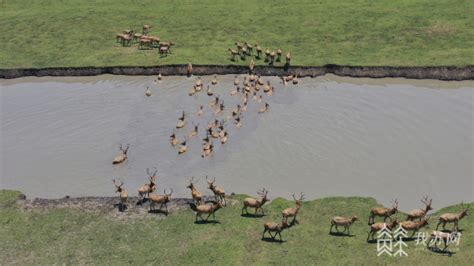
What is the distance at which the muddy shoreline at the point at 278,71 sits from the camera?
151 ft

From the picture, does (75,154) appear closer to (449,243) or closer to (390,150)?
(390,150)

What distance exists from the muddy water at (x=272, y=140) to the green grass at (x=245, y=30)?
4418 mm

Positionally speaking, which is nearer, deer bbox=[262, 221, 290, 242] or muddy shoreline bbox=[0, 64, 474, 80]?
deer bbox=[262, 221, 290, 242]

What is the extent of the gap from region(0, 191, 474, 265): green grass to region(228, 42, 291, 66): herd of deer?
72.5 ft

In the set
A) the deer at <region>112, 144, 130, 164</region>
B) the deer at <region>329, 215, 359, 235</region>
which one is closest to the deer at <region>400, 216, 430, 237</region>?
the deer at <region>329, 215, 359, 235</region>

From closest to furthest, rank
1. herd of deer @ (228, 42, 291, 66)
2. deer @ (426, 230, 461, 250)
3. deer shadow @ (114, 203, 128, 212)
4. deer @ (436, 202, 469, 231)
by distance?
deer @ (426, 230, 461, 250) → deer @ (436, 202, 469, 231) → deer shadow @ (114, 203, 128, 212) → herd of deer @ (228, 42, 291, 66)

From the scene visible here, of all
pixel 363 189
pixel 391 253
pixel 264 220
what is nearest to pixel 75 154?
pixel 264 220

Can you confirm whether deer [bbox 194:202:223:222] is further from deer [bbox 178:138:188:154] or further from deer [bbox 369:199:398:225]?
deer [bbox 178:138:188:154]

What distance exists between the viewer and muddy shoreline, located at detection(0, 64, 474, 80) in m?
46.1

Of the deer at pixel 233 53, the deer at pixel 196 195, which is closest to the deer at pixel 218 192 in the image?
the deer at pixel 196 195

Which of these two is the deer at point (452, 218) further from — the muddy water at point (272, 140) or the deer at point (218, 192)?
the deer at point (218, 192)

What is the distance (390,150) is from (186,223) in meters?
14.1

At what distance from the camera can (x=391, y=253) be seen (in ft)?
79.6

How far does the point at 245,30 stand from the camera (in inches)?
2249
